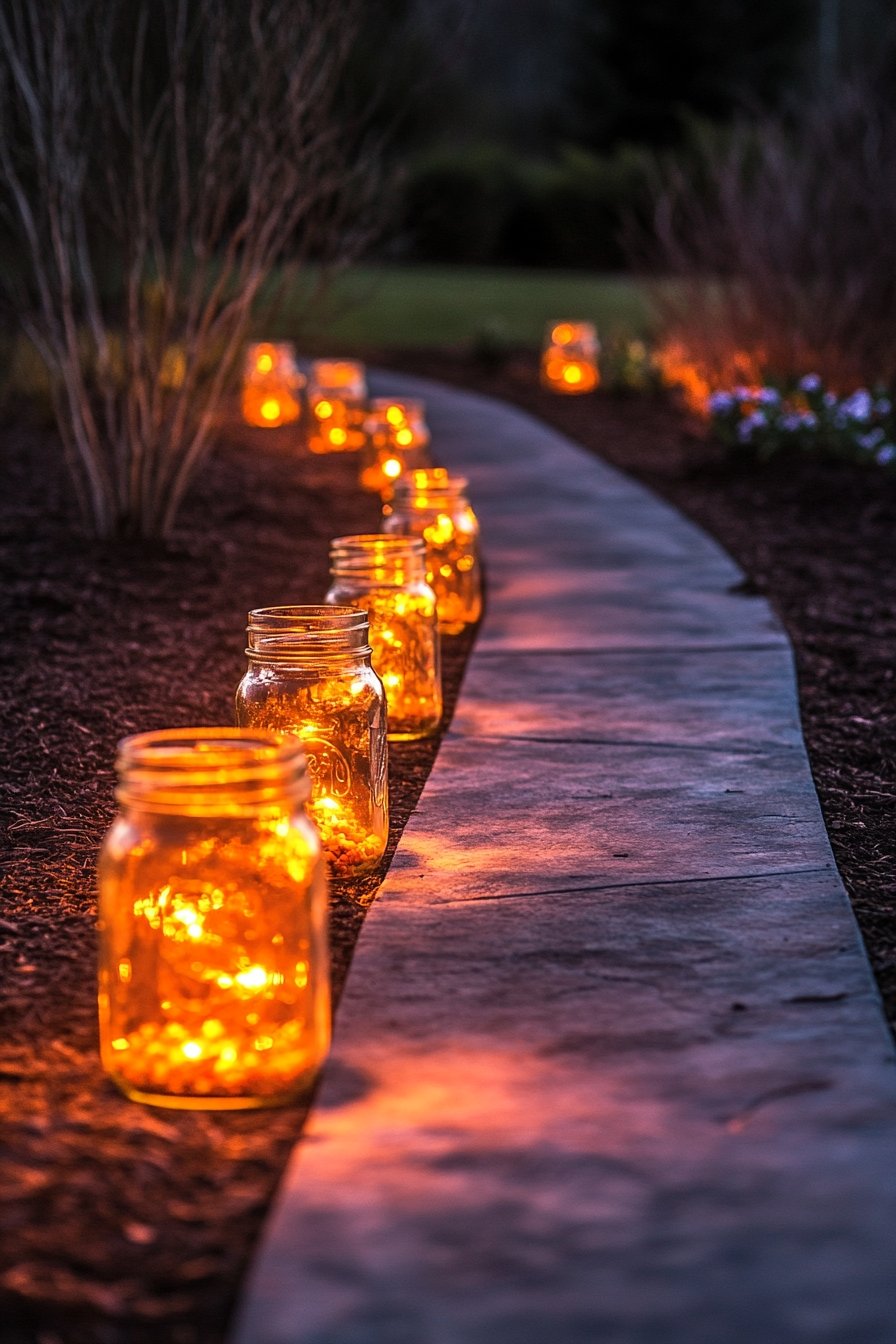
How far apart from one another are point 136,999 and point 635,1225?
3.04ft

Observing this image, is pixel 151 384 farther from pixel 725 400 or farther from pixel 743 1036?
pixel 743 1036

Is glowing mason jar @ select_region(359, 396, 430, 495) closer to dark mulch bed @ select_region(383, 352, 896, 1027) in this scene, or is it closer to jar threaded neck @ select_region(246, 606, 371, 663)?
dark mulch bed @ select_region(383, 352, 896, 1027)

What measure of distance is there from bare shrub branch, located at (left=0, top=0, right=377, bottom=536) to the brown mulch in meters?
0.61

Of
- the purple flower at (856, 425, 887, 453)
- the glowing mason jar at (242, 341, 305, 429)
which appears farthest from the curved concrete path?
the glowing mason jar at (242, 341, 305, 429)

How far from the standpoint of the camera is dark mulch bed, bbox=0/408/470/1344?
2189 mm

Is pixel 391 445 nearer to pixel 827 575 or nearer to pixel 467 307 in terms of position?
pixel 827 575

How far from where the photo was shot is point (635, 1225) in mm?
2236

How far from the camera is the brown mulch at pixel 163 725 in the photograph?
7.40 feet

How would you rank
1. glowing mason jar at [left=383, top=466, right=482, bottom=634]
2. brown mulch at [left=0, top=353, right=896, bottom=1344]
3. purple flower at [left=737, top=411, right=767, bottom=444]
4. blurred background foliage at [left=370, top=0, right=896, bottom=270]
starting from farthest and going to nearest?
1. blurred background foliage at [left=370, top=0, right=896, bottom=270]
2. purple flower at [left=737, top=411, right=767, bottom=444]
3. glowing mason jar at [left=383, top=466, right=482, bottom=634]
4. brown mulch at [left=0, top=353, right=896, bottom=1344]

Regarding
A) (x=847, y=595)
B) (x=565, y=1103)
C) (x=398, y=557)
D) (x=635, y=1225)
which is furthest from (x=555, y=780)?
(x=847, y=595)

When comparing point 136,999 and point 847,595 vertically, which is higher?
point 136,999

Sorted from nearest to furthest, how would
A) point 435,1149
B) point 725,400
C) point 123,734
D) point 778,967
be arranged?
point 435,1149 < point 778,967 < point 123,734 < point 725,400

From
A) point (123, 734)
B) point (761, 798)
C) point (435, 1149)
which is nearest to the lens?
point (435, 1149)

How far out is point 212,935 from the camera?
2779mm
